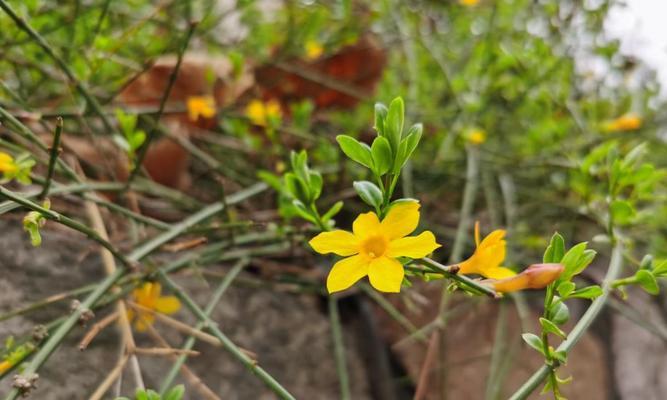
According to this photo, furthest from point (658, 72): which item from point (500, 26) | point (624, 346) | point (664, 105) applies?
point (624, 346)

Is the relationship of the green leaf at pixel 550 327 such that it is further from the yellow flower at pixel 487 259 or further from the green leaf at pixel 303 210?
the green leaf at pixel 303 210

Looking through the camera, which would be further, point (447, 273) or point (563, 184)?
point (563, 184)

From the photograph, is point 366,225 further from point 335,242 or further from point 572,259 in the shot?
point 572,259

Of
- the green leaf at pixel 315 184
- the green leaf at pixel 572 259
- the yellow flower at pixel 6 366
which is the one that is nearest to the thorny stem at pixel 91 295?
the yellow flower at pixel 6 366

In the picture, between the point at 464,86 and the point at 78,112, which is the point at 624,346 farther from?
the point at 78,112

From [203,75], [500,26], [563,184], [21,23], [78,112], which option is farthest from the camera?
[500,26]

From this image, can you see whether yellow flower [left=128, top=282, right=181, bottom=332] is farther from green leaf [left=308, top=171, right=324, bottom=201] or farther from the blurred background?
green leaf [left=308, top=171, right=324, bottom=201]

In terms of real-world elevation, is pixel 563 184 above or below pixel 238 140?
below
